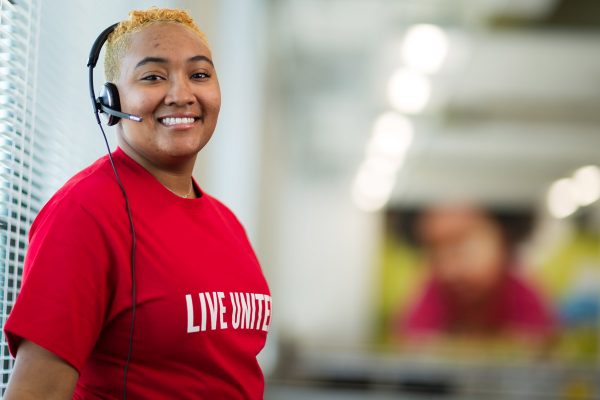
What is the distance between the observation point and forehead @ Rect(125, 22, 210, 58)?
1.20 metres

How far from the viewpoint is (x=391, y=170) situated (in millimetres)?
14484

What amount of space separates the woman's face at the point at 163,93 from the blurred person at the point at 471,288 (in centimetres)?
1454

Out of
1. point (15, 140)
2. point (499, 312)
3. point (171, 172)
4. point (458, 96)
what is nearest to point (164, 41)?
point (171, 172)

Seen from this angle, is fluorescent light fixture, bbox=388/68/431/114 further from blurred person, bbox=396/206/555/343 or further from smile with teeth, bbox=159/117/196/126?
smile with teeth, bbox=159/117/196/126

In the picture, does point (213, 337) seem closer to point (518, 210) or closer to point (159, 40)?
point (159, 40)

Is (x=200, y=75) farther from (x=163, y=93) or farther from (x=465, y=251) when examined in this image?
(x=465, y=251)

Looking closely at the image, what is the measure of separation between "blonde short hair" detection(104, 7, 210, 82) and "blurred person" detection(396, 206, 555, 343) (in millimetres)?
14552

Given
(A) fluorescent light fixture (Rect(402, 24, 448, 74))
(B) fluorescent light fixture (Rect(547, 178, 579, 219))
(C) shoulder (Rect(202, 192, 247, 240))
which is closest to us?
A: (C) shoulder (Rect(202, 192, 247, 240))

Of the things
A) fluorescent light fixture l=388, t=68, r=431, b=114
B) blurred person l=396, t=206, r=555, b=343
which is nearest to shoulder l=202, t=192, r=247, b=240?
fluorescent light fixture l=388, t=68, r=431, b=114

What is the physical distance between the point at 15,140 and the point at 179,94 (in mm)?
498

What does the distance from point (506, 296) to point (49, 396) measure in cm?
1514

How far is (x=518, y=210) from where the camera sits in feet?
51.8

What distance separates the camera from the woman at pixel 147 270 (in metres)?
1.04

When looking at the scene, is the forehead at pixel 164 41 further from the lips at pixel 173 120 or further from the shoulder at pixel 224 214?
the shoulder at pixel 224 214
